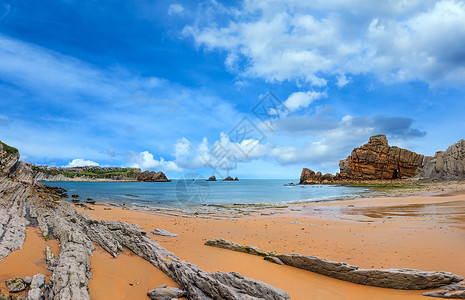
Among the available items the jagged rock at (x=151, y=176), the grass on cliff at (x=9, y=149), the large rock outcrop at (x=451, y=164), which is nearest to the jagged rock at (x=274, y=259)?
the grass on cliff at (x=9, y=149)

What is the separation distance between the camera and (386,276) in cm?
631

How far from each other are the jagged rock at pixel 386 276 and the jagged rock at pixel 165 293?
4285mm

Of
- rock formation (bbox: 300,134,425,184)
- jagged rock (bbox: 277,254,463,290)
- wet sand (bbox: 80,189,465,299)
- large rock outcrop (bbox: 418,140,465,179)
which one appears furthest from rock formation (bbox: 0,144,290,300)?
rock formation (bbox: 300,134,425,184)

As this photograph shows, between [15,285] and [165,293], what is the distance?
12.0 feet

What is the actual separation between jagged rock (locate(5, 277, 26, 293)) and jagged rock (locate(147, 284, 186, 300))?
306 cm

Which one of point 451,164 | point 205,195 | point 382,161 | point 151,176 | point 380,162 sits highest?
point 382,161

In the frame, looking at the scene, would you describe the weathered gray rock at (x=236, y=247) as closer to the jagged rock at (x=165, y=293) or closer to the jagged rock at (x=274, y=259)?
the jagged rock at (x=274, y=259)

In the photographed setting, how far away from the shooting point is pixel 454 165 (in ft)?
244

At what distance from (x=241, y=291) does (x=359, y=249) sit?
277 inches

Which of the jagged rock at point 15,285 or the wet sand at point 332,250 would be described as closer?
the jagged rock at point 15,285

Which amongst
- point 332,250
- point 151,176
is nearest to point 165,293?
point 332,250

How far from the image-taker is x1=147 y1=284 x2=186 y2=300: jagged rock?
219 inches

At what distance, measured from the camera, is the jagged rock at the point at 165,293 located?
5552 mm

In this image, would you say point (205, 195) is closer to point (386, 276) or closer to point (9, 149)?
point (9, 149)
